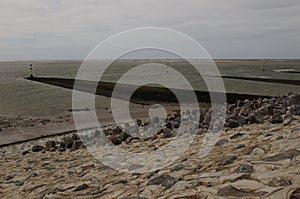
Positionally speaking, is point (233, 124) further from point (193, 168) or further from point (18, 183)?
point (18, 183)

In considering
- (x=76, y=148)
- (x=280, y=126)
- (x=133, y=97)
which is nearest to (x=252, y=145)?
(x=280, y=126)

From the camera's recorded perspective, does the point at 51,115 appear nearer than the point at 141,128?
No

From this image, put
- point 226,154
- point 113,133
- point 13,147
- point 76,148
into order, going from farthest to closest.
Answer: point 13,147, point 113,133, point 76,148, point 226,154

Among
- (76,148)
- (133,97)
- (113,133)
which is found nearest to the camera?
(76,148)

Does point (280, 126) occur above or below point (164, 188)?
above

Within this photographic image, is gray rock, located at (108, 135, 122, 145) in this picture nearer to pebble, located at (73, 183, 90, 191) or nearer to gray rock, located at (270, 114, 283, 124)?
pebble, located at (73, 183, 90, 191)

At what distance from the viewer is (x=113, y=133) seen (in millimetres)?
11656

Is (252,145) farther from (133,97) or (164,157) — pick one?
(133,97)

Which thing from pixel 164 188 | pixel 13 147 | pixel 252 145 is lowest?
pixel 13 147

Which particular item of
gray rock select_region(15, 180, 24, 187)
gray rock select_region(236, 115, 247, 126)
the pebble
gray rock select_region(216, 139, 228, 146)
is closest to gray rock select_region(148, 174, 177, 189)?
the pebble

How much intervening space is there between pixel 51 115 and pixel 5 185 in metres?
13.9

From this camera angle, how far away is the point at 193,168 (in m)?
6.12

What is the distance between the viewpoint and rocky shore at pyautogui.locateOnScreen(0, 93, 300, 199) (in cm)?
473

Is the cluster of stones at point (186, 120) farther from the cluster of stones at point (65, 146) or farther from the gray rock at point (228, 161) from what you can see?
the gray rock at point (228, 161)
